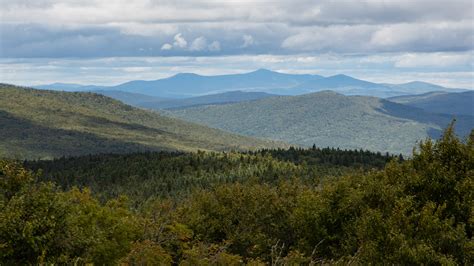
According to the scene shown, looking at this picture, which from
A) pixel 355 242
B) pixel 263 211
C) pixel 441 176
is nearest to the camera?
pixel 441 176

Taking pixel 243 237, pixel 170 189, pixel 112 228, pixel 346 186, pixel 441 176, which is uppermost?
pixel 441 176

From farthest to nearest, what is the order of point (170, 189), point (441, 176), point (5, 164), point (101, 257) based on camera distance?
1. point (170, 189)
2. point (101, 257)
3. point (441, 176)
4. point (5, 164)

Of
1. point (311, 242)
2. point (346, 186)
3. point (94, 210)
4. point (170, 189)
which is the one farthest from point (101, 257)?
point (170, 189)

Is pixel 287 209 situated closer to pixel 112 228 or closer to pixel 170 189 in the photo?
pixel 112 228

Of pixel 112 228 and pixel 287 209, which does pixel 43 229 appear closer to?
pixel 112 228

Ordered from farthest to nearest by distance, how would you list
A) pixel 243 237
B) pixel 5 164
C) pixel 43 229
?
pixel 243 237, pixel 5 164, pixel 43 229

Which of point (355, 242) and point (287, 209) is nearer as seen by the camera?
point (355, 242)

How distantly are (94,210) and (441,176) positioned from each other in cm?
4313

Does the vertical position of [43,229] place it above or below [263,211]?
above

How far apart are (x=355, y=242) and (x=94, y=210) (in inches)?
1271

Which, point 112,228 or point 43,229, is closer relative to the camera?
point 43,229

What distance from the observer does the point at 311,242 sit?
217 feet

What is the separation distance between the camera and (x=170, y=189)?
7805 inches

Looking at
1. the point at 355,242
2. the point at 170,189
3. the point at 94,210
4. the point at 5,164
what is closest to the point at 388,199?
the point at 355,242
